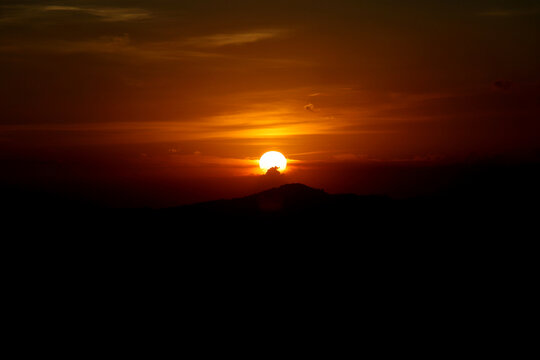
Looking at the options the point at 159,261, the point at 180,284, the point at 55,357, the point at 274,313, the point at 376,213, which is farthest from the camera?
the point at 376,213

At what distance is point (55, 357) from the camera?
215 feet

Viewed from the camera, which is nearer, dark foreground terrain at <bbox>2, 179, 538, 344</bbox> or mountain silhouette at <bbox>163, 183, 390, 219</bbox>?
dark foreground terrain at <bbox>2, 179, 538, 344</bbox>

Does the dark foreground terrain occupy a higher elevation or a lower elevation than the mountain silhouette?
lower

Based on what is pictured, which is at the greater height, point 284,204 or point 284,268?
point 284,204

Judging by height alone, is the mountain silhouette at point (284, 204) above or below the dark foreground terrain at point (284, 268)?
above

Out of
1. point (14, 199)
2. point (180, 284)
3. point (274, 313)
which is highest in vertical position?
point (14, 199)

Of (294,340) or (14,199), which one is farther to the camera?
(14,199)

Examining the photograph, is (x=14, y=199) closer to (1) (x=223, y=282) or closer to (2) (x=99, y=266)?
(2) (x=99, y=266)

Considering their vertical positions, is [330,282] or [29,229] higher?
[29,229]

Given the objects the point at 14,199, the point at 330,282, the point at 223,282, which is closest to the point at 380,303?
the point at 330,282

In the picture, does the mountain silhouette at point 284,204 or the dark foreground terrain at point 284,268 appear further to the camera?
the mountain silhouette at point 284,204

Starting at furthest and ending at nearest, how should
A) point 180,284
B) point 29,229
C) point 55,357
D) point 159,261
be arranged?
1. point 29,229
2. point 159,261
3. point 180,284
4. point 55,357

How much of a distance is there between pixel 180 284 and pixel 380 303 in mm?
27513

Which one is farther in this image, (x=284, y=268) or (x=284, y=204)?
(x=284, y=204)
